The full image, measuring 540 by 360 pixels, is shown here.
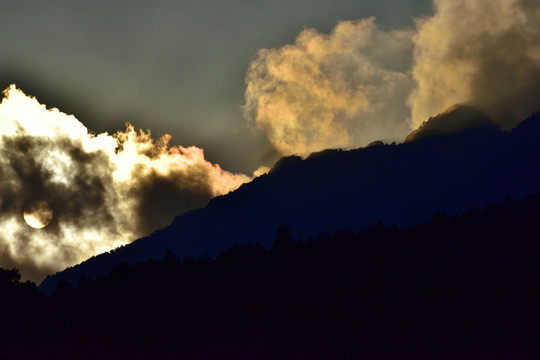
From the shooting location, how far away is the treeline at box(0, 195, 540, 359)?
122938mm

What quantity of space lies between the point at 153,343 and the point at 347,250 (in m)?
64.5

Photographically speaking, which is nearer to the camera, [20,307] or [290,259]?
[20,307]

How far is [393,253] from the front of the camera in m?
163

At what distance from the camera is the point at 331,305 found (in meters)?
141

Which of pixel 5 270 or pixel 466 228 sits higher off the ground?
pixel 5 270

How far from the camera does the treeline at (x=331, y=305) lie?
122938 millimetres

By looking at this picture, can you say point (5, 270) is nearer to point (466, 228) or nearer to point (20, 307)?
point (20, 307)

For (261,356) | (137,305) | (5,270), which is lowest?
(261,356)

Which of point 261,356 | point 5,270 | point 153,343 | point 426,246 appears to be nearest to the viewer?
point 261,356

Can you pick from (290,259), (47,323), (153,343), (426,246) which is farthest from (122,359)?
(426,246)

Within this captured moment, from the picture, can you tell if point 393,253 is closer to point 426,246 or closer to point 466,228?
point 426,246

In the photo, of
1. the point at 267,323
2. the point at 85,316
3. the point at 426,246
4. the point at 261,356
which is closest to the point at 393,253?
the point at 426,246

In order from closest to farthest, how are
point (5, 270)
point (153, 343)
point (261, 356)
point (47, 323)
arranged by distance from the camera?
point (261, 356), point (153, 343), point (47, 323), point (5, 270)

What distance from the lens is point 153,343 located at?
13362 centimetres
